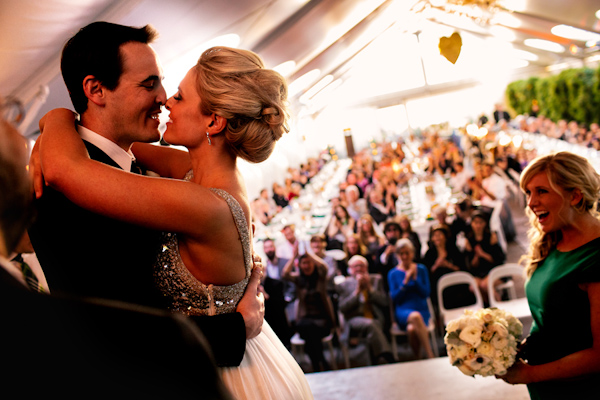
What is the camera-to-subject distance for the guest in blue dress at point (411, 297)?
4.68 m

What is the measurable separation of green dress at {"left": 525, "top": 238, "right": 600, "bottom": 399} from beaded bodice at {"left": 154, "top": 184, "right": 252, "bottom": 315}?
4.22 ft

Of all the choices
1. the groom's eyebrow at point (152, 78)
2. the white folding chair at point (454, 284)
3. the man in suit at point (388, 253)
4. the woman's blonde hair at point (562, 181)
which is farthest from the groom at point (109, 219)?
the man in suit at point (388, 253)

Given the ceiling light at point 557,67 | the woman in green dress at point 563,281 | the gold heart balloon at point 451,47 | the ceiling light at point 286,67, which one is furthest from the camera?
the ceiling light at point 557,67

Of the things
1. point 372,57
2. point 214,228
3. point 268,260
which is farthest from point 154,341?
point 372,57

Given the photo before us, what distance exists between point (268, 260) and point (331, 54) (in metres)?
8.28

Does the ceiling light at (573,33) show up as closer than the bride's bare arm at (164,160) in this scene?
No

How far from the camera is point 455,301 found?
4867mm

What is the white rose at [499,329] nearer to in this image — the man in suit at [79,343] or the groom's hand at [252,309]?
the groom's hand at [252,309]

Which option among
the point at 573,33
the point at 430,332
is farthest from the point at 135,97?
the point at 573,33

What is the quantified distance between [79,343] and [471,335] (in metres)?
1.87

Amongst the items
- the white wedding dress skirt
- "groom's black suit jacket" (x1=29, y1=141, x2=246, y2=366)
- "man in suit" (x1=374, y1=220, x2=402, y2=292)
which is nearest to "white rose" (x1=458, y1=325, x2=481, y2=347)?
the white wedding dress skirt

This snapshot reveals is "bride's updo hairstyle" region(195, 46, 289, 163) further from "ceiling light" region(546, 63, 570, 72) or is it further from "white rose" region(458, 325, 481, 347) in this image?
"ceiling light" region(546, 63, 570, 72)

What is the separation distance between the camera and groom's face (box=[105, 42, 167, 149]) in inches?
58.8

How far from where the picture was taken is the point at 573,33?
1805cm
